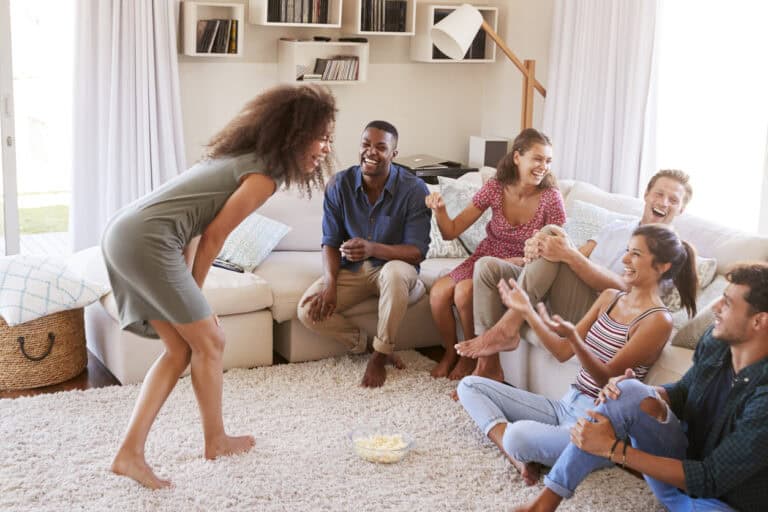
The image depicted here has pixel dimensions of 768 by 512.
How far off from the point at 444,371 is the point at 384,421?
21.5 inches

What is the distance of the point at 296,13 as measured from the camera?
5.23m

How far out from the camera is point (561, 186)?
4.50 m

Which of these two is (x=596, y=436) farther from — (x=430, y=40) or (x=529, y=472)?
(x=430, y=40)

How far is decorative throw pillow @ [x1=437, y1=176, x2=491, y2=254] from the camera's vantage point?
14.5 ft

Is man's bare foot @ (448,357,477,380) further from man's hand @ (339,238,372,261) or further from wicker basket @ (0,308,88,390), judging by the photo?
wicker basket @ (0,308,88,390)

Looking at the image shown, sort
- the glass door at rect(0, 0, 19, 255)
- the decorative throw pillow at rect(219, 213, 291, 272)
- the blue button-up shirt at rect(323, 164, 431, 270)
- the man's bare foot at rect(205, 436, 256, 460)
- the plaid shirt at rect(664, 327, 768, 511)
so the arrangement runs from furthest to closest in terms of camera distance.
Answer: the glass door at rect(0, 0, 19, 255), the decorative throw pillow at rect(219, 213, 291, 272), the blue button-up shirt at rect(323, 164, 431, 270), the man's bare foot at rect(205, 436, 256, 460), the plaid shirt at rect(664, 327, 768, 511)

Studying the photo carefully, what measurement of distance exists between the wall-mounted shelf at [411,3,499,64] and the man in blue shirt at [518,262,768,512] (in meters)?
3.44

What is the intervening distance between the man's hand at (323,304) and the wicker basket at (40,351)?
37.4 inches

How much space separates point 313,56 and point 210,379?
2.93 m

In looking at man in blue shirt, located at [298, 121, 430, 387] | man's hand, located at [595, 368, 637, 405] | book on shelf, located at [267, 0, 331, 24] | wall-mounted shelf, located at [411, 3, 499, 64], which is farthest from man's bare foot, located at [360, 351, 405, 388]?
wall-mounted shelf, located at [411, 3, 499, 64]

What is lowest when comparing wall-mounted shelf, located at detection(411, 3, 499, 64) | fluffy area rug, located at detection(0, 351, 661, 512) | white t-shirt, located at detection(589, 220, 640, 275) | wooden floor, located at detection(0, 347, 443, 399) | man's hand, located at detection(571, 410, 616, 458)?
wooden floor, located at detection(0, 347, 443, 399)

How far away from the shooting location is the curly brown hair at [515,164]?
3820 millimetres

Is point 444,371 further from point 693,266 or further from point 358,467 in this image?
point 693,266

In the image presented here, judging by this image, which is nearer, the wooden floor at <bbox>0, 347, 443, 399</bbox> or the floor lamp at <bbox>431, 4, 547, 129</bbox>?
the wooden floor at <bbox>0, 347, 443, 399</bbox>
